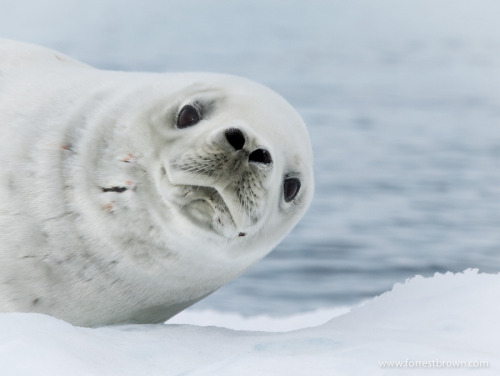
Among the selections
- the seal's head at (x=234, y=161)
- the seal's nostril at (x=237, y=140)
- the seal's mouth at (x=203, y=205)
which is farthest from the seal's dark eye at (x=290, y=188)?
the seal's nostril at (x=237, y=140)

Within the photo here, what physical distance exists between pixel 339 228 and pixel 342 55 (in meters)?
24.4

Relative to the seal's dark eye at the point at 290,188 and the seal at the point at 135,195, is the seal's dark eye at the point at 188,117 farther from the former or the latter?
the seal's dark eye at the point at 290,188

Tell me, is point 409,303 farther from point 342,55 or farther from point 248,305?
point 342,55

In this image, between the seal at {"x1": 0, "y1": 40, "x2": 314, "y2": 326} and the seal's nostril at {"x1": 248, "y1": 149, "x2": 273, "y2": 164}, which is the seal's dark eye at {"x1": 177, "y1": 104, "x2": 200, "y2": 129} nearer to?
the seal at {"x1": 0, "y1": 40, "x2": 314, "y2": 326}

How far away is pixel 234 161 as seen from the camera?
3.31m

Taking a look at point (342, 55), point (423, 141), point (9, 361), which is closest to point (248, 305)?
point (9, 361)

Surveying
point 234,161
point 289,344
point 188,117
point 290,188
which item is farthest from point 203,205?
point 289,344

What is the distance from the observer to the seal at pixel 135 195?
11.4ft

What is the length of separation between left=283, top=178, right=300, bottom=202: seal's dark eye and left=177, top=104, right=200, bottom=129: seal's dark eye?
1.41 feet

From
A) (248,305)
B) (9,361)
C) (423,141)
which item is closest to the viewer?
(9,361)

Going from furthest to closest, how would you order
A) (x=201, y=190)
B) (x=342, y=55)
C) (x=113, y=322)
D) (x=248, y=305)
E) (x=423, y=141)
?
(x=342, y=55), (x=423, y=141), (x=248, y=305), (x=113, y=322), (x=201, y=190)

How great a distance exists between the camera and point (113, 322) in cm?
390

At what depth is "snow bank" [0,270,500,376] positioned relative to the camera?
268 cm

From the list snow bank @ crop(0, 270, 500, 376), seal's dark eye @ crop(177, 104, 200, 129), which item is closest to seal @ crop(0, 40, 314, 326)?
seal's dark eye @ crop(177, 104, 200, 129)
